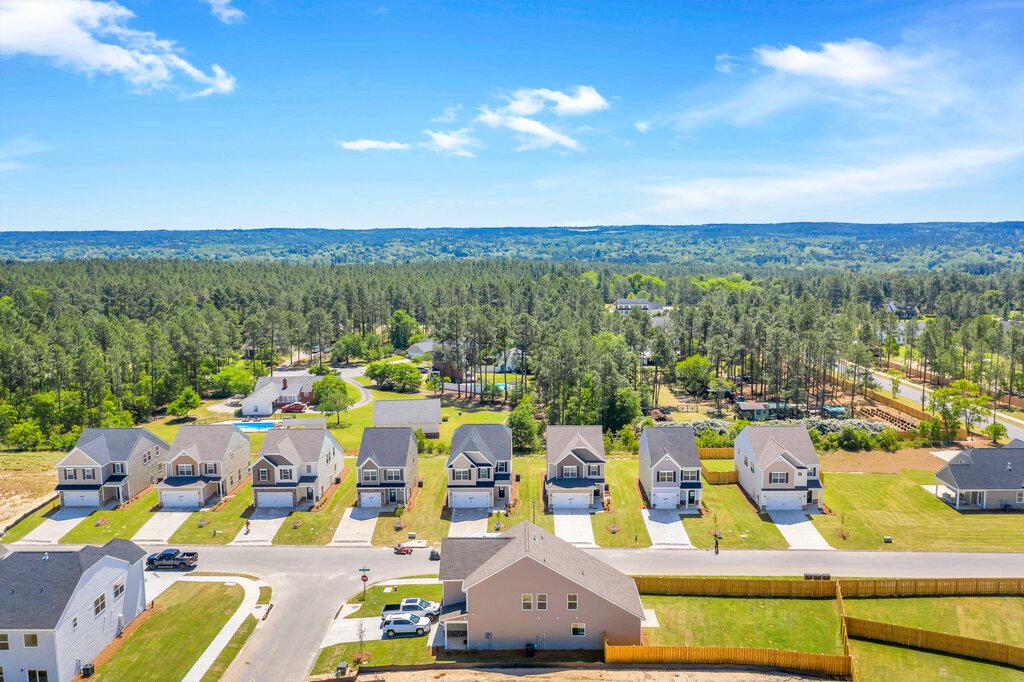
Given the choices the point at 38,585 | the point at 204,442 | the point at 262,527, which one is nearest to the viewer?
the point at 38,585

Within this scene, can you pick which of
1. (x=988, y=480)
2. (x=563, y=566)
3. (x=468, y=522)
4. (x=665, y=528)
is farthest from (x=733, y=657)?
(x=988, y=480)

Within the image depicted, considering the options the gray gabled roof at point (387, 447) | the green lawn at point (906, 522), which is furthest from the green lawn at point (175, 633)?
the green lawn at point (906, 522)

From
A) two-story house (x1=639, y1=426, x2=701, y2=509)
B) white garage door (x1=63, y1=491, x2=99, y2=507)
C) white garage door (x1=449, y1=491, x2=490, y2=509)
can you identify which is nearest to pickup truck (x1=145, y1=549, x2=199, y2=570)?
white garage door (x1=63, y1=491, x2=99, y2=507)

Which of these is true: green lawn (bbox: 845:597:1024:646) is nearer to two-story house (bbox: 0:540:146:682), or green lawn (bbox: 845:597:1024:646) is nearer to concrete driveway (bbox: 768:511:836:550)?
concrete driveway (bbox: 768:511:836:550)

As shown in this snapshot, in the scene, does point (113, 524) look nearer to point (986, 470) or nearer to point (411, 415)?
point (411, 415)

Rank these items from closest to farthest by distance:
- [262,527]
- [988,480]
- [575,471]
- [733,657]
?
1. [733,657]
2. [262,527]
3. [988,480]
4. [575,471]

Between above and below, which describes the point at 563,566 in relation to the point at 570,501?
above

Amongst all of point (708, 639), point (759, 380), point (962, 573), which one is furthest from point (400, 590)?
point (759, 380)

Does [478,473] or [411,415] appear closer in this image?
[478,473]

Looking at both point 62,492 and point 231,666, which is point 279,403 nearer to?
point 62,492
